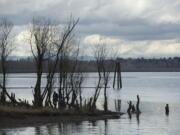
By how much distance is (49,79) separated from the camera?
2365 inches

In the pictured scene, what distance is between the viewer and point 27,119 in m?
51.8

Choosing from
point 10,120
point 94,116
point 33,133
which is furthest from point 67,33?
point 33,133

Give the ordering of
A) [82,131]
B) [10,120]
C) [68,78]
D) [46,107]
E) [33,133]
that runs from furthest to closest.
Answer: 1. [68,78]
2. [46,107]
3. [10,120]
4. [82,131]
5. [33,133]

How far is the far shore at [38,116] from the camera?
50.0 meters

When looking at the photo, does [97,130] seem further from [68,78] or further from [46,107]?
[68,78]

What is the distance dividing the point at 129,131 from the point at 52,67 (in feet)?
63.6

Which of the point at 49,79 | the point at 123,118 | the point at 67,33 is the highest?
the point at 67,33

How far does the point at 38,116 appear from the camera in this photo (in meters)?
53.8

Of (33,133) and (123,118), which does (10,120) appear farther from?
(123,118)

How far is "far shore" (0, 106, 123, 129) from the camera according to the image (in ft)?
164

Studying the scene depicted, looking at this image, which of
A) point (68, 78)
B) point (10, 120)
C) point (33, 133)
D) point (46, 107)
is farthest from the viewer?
point (68, 78)

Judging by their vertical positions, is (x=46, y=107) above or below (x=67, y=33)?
below

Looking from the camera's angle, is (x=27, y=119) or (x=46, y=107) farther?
(x=46, y=107)

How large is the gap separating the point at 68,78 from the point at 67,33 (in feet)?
19.7
